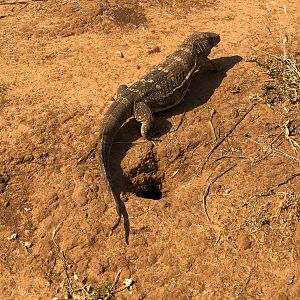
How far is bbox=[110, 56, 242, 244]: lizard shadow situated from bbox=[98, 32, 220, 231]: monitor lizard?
11cm

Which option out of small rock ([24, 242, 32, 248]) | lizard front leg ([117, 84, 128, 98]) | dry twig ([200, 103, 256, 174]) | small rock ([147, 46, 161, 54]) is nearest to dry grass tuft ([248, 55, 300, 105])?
dry twig ([200, 103, 256, 174])

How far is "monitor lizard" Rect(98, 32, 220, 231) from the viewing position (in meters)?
6.16

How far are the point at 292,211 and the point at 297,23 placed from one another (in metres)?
4.95

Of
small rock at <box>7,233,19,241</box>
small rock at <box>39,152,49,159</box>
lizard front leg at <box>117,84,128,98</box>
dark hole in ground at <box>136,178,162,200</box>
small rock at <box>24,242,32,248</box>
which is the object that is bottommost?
dark hole in ground at <box>136,178,162,200</box>

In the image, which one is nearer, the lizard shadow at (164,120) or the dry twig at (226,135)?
the lizard shadow at (164,120)

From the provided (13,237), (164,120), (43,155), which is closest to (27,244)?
(13,237)

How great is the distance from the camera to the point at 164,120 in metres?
6.88

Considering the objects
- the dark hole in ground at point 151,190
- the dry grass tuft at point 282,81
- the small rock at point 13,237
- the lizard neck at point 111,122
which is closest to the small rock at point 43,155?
the lizard neck at point 111,122

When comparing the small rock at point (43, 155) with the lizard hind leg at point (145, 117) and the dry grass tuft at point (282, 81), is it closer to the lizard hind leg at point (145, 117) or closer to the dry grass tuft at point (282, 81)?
the lizard hind leg at point (145, 117)

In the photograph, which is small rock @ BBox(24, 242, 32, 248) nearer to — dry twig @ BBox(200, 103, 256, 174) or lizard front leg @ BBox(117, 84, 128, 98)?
dry twig @ BBox(200, 103, 256, 174)

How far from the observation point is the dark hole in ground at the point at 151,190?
6.21 metres

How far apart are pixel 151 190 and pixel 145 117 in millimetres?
1050

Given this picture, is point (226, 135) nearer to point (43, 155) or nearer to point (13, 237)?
point (43, 155)

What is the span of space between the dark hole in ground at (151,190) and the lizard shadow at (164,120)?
0.46 feet
